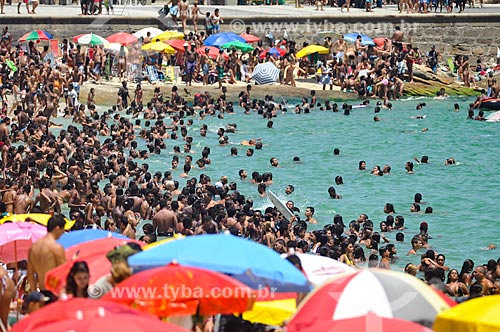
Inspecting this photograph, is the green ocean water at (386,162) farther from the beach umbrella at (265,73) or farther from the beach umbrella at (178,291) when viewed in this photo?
the beach umbrella at (178,291)

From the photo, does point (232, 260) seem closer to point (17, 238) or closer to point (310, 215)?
point (17, 238)

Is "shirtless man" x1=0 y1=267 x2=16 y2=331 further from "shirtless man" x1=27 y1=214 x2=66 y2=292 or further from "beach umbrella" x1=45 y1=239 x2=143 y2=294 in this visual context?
"shirtless man" x1=27 y1=214 x2=66 y2=292

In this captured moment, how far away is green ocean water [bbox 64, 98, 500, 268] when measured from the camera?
69.7ft

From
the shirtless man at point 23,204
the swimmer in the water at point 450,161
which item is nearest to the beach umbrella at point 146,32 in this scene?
the swimmer in the water at point 450,161

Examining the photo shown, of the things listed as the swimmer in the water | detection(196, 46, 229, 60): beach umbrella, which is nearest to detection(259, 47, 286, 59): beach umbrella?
detection(196, 46, 229, 60): beach umbrella

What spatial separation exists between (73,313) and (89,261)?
227 cm

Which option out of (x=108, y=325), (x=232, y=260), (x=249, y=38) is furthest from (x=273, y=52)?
(x=108, y=325)

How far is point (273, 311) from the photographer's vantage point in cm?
985

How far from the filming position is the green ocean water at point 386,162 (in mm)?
21234

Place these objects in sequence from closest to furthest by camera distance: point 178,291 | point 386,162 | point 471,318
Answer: point 471,318 → point 178,291 → point 386,162

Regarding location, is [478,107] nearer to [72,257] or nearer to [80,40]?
[80,40]

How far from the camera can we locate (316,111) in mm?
33281

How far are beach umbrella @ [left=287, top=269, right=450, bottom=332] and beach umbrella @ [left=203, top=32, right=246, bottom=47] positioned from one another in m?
26.8

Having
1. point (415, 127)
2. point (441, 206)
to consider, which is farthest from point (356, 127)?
point (441, 206)
